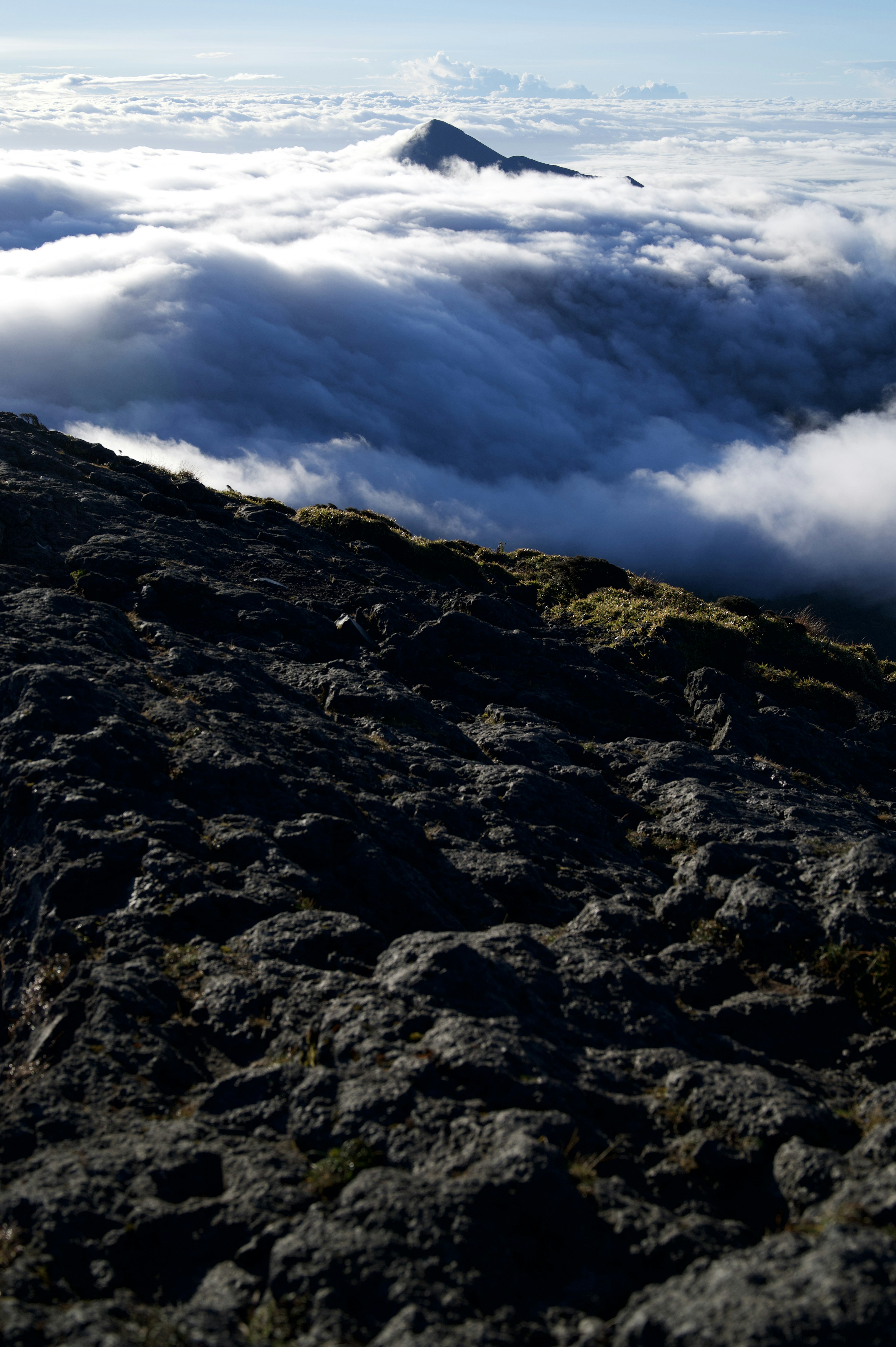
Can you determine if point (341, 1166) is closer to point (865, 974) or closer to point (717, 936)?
point (717, 936)

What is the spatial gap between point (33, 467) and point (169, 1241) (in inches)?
913

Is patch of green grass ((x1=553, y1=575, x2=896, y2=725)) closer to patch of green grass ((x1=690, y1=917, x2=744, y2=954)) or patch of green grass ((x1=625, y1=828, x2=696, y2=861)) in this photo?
patch of green grass ((x1=625, y1=828, x2=696, y2=861))

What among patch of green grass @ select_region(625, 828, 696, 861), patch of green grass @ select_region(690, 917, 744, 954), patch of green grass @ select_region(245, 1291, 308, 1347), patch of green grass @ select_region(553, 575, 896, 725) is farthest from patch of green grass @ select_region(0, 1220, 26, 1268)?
patch of green grass @ select_region(553, 575, 896, 725)

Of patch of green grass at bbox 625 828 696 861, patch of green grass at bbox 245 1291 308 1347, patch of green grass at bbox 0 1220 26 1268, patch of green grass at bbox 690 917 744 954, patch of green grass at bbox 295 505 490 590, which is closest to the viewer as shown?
patch of green grass at bbox 245 1291 308 1347

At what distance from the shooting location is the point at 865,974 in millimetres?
9172

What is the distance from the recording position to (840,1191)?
5.99 m

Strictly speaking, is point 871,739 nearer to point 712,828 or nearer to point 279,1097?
point 712,828

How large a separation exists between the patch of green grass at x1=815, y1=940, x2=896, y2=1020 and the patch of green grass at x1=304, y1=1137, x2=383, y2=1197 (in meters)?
5.96

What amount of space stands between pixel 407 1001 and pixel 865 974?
5504mm

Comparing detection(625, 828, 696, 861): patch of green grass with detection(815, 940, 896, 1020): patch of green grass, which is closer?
detection(815, 940, 896, 1020): patch of green grass

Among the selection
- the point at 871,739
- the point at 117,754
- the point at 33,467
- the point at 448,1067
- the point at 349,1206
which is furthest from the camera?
the point at 33,467

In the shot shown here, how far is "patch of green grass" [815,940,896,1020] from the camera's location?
8.90 meters

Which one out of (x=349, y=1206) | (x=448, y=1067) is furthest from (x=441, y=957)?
(x=349, y=1206)

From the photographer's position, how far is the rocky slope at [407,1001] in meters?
5.34
